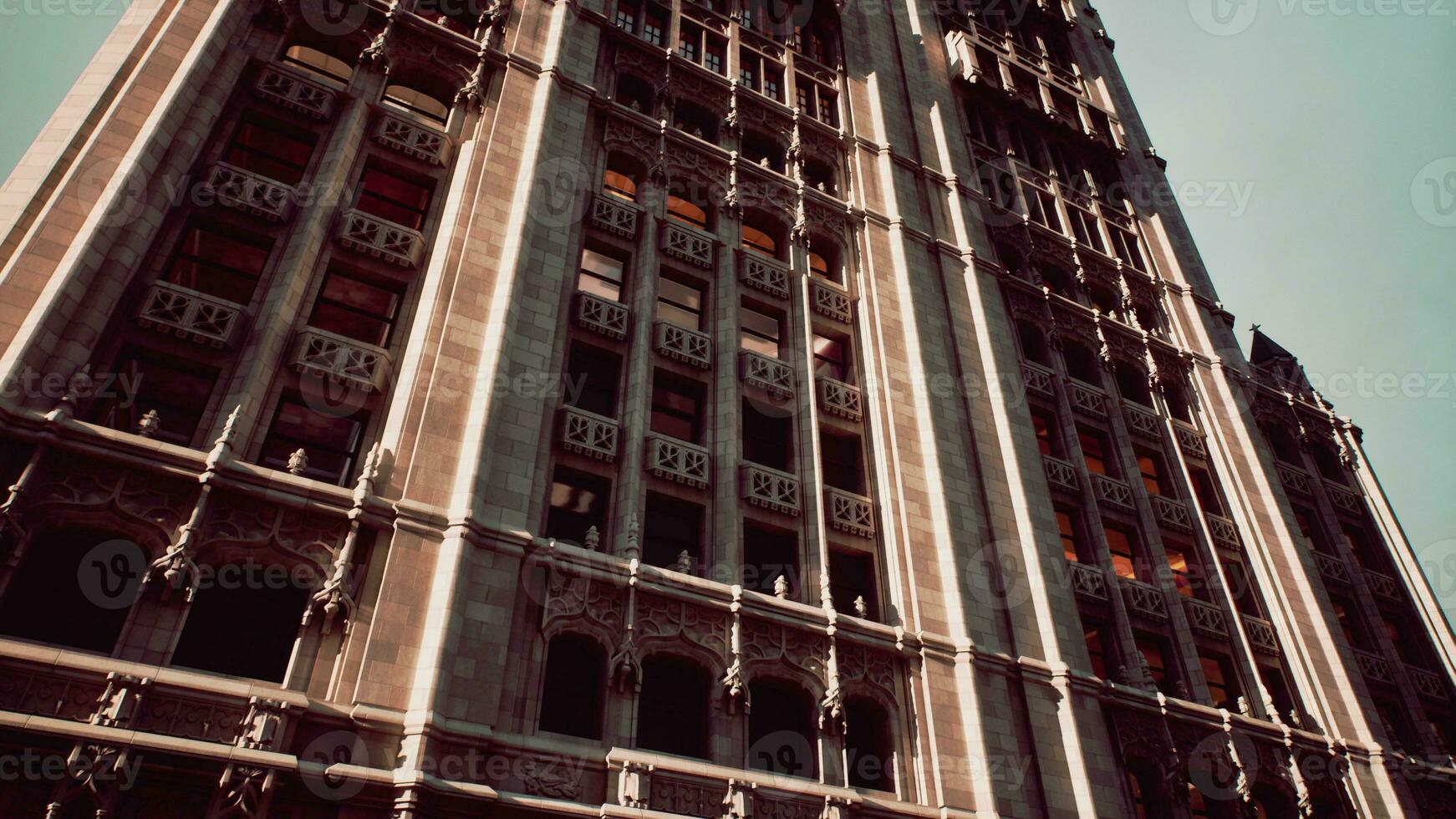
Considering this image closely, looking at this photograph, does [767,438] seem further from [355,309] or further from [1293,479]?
[1293,479]

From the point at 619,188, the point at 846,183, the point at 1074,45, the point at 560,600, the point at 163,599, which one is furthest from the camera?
the point at 1074,45

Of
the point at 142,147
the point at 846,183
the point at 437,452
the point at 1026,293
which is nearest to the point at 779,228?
the point at 846,183

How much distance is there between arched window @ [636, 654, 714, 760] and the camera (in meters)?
16.5

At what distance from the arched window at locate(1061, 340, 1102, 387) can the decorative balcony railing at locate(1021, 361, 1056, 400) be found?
2560 mm

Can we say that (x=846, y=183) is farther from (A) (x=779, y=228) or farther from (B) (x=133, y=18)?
(B) (x=133, y=18)

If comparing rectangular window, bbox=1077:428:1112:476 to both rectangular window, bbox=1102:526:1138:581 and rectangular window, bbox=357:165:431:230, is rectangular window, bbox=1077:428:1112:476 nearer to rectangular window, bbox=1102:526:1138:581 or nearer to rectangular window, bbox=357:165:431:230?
rectangular window, bbox=1102:526:1138:581

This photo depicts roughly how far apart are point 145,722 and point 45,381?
19.1 feet

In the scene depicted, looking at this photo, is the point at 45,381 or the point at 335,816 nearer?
the point at 335,816

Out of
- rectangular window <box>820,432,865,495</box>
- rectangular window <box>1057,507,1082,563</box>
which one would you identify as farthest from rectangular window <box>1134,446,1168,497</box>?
rectangular window <box>820,432,865,495</box>

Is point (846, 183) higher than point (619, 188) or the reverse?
higher

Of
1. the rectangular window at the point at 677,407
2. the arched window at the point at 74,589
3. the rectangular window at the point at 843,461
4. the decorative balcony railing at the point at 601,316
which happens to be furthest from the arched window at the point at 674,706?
the arched window at the point at 74,589

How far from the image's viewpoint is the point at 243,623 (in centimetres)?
1410

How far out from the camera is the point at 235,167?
1836cm

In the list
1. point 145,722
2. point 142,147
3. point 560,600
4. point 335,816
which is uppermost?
point 142,147
